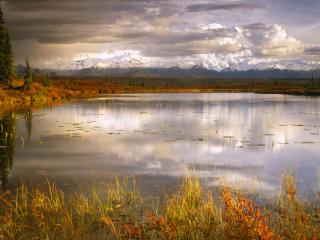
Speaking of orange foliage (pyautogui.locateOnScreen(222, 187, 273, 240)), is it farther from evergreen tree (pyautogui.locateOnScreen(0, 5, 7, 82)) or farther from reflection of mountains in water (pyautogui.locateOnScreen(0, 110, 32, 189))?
evergreen tree (pyautogui.locateOnScreen(0, 5, 7, 82))

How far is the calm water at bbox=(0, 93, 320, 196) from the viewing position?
1686 cm

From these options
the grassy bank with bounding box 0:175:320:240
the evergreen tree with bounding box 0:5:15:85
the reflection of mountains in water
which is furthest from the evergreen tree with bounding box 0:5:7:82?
the grassy bank with bounding box 0:175:320:240

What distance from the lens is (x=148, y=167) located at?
18.8 metres

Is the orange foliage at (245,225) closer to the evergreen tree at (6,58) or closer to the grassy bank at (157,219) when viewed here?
the grassy bank at (157,219)

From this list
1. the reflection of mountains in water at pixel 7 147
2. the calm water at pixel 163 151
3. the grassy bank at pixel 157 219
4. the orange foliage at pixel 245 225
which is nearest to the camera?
the orange foliage at pixel 245 225

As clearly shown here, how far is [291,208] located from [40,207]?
7178 mm

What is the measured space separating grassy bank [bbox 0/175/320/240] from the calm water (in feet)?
8.27

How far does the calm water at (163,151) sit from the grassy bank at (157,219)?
2.52m

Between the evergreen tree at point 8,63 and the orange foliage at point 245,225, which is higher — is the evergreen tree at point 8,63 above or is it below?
above

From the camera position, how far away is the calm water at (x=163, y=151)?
16859 millimetres

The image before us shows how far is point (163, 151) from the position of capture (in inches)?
907

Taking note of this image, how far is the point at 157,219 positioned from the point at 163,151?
40.9 feet

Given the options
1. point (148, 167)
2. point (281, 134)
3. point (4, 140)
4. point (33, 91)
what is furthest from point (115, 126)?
point (33, 91)

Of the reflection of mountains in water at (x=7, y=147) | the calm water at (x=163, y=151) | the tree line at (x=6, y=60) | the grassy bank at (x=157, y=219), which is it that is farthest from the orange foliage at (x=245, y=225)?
the tree line at (x=6, y=60)
